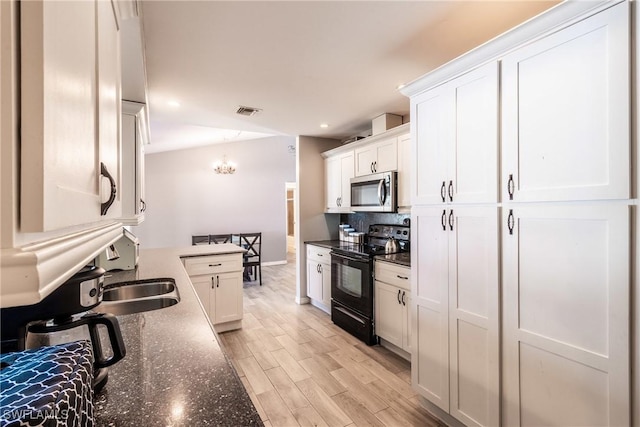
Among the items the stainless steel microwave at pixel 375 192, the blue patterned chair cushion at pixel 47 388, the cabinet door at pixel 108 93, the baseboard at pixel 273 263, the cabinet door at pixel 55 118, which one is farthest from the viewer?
the baseboard at pixel 273 263

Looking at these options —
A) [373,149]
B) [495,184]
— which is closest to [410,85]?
[495,184]

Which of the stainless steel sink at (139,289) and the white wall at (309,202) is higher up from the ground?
the white wall at (309,202)

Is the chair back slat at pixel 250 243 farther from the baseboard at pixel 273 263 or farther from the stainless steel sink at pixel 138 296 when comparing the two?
the stainless steel sink at pixel 138 296

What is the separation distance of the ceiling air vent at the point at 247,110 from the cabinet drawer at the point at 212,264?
1551 millimetres

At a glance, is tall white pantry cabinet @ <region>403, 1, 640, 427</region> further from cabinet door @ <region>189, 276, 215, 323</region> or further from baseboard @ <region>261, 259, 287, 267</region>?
baseboard @ <region>261, 259, 287, 267</region>

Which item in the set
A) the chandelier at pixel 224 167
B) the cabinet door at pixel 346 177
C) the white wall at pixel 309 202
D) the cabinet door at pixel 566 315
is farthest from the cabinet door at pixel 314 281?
the chandelier at pixel 224 167

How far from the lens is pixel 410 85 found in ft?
6.41

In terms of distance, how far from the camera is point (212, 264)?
3.17 m

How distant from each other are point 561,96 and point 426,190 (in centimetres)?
82

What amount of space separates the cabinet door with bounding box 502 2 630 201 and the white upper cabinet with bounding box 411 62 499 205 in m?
0.07

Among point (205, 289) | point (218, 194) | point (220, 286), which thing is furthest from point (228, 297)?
point (218, 194)

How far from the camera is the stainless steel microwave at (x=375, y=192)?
2979mm

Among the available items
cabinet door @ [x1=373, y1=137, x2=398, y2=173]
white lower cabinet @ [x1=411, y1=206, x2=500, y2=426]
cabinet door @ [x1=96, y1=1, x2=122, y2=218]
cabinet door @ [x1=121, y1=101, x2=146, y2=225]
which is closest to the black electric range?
cabinet door @ [x1=373, y1=137, x2=398, y2=173]

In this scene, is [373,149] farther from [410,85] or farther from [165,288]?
[165,288]
